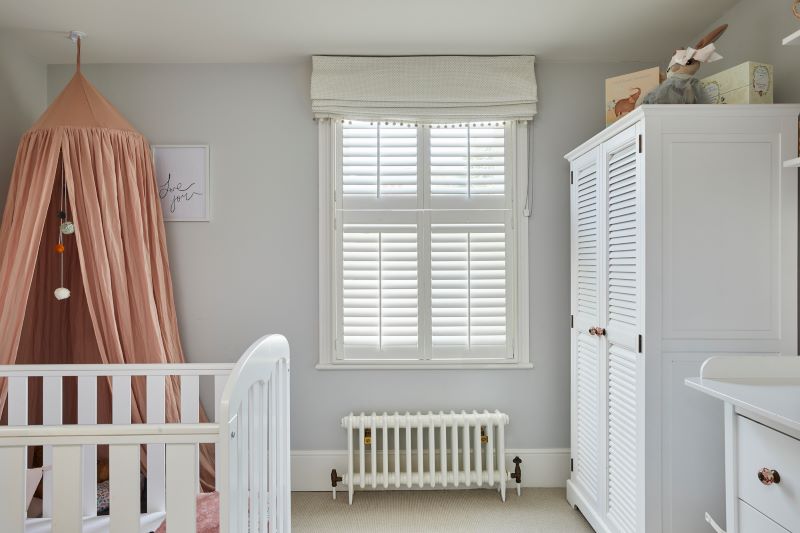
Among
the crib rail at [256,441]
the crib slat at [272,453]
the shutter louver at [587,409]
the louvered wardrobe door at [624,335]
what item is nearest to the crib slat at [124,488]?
the crib rail at [256,441]

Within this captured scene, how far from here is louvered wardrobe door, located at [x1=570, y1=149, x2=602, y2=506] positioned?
2438 mm

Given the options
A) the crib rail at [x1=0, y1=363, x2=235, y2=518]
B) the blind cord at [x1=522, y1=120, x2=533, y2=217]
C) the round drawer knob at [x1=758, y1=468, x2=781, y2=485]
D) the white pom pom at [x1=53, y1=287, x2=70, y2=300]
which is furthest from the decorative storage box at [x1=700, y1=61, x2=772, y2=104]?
the white pom pom at [x1=53, y1=287, x2=70, y2=300]

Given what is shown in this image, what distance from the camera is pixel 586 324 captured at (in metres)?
2.60

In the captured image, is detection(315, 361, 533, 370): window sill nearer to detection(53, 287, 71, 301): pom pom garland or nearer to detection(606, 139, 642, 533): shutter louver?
detection(606, 139, 642, 533): shutter louver

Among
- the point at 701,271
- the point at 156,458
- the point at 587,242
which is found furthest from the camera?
the point at 587,242

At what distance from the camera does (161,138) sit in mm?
2971

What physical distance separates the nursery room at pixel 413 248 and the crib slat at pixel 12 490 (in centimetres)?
53

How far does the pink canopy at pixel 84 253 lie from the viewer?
7.60 ft

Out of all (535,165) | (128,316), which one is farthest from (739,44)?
(128,316)

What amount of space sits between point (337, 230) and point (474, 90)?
1.05 metres

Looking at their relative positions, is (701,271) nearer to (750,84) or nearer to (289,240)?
(750,84)

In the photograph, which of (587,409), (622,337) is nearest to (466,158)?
(622,337)

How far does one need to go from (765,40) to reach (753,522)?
6.10ft

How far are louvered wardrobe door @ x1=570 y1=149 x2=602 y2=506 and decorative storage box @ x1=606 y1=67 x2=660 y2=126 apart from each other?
0.74 ft
